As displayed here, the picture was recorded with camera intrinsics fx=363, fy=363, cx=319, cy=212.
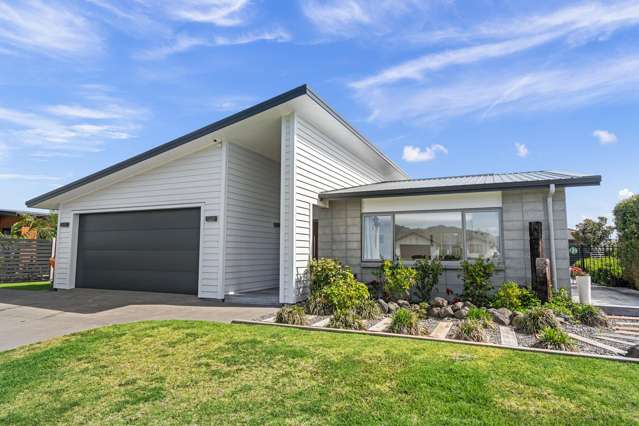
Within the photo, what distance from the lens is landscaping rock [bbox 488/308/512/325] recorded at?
6.08 metres

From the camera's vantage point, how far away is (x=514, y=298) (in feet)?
23.1

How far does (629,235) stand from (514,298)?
6.69 m

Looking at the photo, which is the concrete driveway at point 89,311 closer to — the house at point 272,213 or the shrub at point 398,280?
the house at point 272,213

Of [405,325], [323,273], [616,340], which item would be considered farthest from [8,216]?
[616,340]

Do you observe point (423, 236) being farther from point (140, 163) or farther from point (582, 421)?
point (140, 163)

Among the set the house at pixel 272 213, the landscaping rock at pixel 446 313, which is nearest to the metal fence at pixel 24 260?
the house at pixel 272 213

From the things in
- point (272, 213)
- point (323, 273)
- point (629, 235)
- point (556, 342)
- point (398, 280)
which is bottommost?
point (556, 342)

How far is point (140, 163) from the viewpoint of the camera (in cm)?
1007

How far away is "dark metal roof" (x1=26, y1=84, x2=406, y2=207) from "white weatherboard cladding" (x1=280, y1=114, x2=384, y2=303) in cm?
70

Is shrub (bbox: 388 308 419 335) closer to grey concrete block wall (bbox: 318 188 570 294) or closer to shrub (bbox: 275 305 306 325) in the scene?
shrub (bbox: 275 305 306 325)

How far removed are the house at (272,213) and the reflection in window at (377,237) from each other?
0.03 meters

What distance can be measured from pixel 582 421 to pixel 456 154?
1745 centimetres

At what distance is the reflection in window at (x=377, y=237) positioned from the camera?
30.5 feet

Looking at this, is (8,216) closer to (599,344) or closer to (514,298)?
(514,298)
